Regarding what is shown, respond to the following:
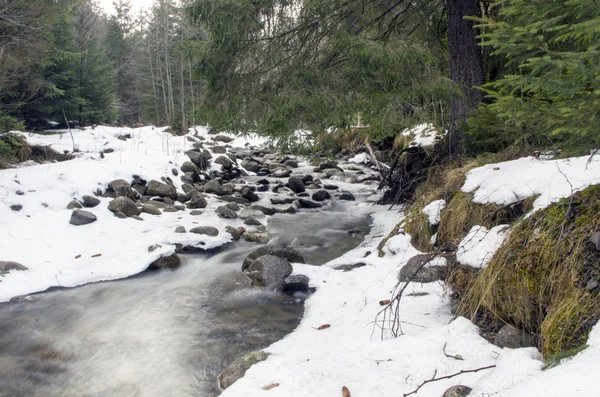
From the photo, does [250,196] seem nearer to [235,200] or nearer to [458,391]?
[235,200]

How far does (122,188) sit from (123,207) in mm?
1425

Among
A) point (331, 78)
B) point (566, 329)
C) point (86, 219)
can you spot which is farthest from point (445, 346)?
point (86, 219)

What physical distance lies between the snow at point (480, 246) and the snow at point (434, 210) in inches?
54.5

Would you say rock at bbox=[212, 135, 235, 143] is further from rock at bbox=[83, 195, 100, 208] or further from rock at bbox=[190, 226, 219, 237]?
rock at bbox=[190, 226, 219, 237]

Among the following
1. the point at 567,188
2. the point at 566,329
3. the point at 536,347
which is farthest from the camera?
the point at 567,188

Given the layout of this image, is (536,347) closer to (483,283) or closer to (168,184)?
(483,283)

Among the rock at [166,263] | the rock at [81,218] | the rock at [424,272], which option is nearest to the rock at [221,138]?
the rock at [81,218]

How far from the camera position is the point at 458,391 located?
249 centimetres

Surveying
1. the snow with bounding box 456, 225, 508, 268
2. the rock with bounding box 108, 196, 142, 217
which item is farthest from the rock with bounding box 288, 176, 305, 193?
the snow with bounding box 456, 225, 508, 268

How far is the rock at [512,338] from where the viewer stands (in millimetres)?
2869

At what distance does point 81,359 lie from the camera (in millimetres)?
4523

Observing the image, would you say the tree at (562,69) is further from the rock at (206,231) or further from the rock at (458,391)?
the rock at (206,231)

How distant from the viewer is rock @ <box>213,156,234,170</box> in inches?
659

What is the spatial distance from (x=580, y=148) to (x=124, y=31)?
41.7 metres
